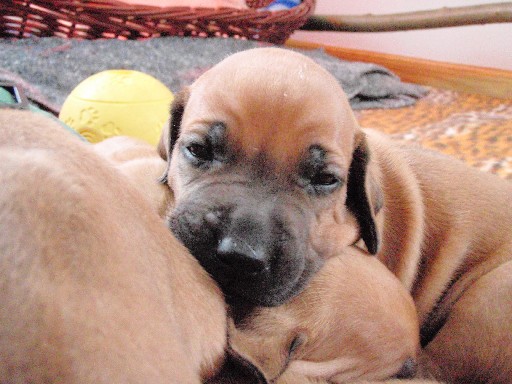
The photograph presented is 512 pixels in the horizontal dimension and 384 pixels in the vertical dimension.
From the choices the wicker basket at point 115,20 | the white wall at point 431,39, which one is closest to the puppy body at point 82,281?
the wicker basket at point 115,20

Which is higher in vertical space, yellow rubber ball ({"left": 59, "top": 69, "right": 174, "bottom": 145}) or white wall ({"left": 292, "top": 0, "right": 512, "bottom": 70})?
yellow rubber ball ({"left": 59, "top": 69, "right": 174, "bottom": 145})

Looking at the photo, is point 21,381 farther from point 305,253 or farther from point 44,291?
point 305,253

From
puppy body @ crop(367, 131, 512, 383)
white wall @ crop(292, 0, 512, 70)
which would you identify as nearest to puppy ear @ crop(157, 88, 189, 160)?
puppy body @ crop(367, 131, 512, 383)

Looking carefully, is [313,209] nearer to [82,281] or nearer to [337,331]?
[337,331]

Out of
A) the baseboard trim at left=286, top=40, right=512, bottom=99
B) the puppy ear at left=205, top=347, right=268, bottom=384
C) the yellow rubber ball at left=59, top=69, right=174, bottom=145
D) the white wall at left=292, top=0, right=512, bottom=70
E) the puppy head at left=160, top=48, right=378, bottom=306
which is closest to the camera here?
the puppy ear at left=205, top=347, right=268, bottom=384

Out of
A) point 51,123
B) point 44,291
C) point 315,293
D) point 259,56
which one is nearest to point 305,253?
point 315,293

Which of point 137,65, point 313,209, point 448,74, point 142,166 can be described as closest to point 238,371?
point 313,209

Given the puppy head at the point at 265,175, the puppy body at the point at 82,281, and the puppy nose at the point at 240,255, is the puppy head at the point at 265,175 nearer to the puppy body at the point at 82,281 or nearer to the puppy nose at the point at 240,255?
the puppy nose at the point at 240,255

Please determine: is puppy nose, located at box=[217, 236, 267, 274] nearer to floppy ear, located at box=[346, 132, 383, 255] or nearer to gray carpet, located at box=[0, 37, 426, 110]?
floppy ear, located at box=[346, 132, 383, 255]
